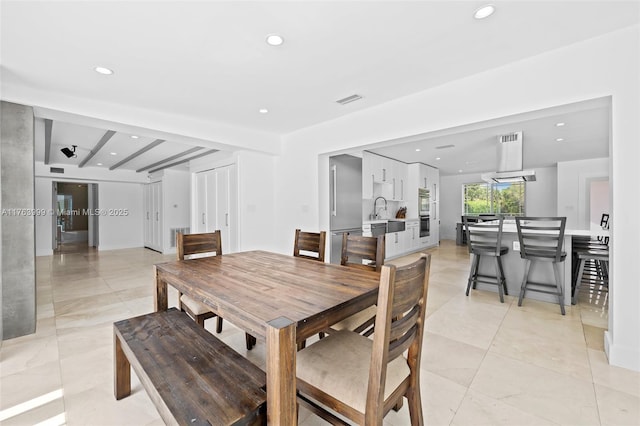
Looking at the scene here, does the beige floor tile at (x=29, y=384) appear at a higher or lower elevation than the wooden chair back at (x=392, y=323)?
lower

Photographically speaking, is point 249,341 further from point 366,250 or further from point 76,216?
point 76,216

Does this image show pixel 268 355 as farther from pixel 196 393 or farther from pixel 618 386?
pixel 618 386

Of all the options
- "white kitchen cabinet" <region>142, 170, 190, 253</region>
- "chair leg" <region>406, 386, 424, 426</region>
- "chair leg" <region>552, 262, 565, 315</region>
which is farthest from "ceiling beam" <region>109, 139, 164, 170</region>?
"chair leg" <region>552, 262, 565, 315</region>

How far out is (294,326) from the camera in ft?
3.48

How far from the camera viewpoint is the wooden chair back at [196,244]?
2457 millimetres

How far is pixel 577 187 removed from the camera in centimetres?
683

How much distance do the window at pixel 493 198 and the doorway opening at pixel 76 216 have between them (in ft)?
38.6

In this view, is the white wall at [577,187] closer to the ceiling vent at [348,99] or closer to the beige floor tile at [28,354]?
the ceiling vent at [348,99]

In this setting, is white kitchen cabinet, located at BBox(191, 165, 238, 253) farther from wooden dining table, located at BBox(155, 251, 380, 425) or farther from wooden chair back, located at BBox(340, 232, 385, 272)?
wooden chair back, located at BBox(340, 232, 385, 272)

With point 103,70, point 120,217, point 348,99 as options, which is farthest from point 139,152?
point 348,99

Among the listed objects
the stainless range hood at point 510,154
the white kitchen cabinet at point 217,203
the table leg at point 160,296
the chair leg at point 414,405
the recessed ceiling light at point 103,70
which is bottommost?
the chair leg at point 414,405

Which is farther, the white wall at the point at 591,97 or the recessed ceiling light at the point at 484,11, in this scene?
the white wall at the point at 591,97

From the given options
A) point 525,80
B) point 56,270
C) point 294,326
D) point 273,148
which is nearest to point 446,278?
point 525,80

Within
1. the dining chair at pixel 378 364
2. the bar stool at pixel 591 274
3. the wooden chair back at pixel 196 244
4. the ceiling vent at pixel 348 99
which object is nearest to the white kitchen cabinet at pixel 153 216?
the wooden chair back at pixel 196 244
